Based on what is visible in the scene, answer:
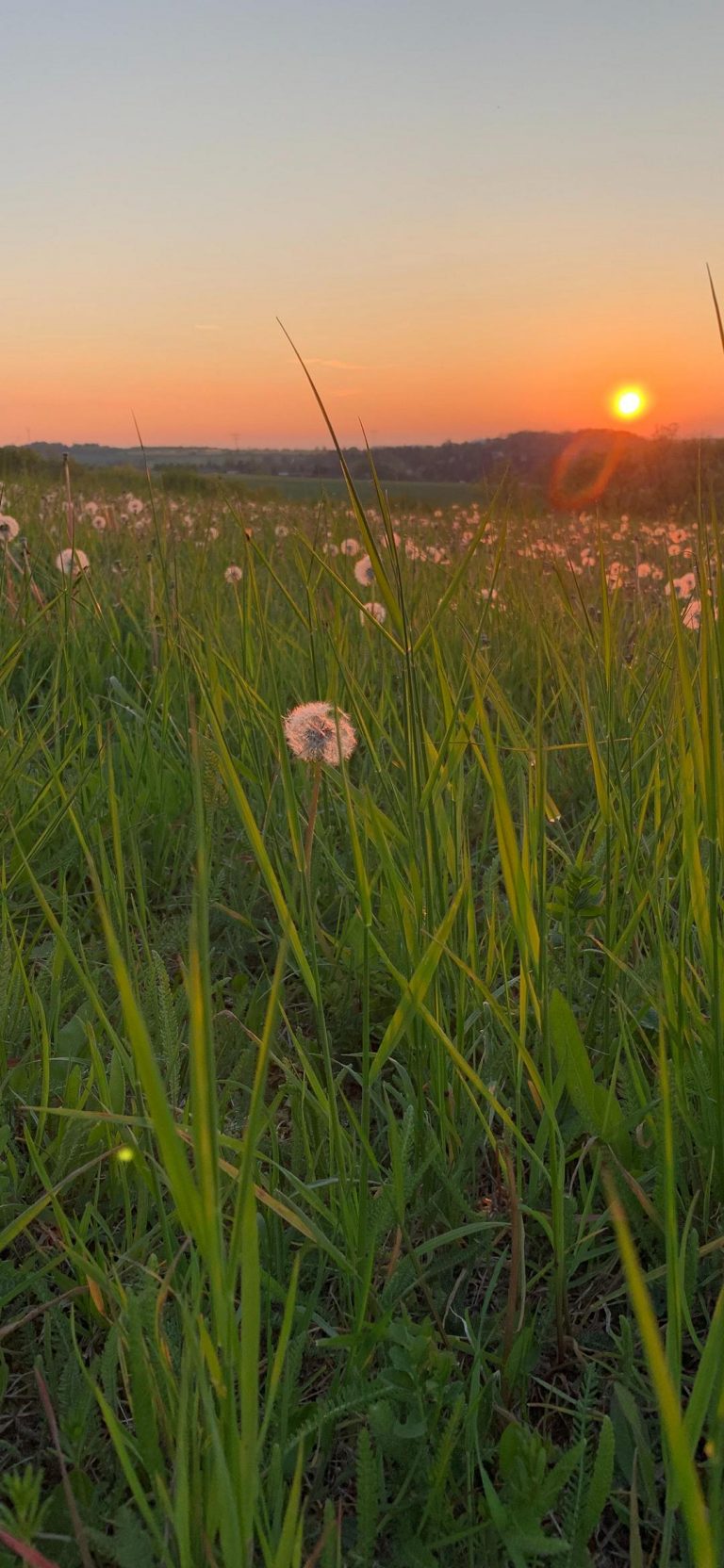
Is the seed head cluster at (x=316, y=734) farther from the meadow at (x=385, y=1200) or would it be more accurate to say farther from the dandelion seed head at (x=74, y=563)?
the dandelion seed head at (x=74, y=563)

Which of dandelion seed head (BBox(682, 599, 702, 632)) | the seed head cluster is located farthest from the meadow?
dandelion seed head (BBox(682, 599, 702, 632))

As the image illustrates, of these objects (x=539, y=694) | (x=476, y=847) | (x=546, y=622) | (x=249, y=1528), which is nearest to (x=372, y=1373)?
(x=249, y=1528)

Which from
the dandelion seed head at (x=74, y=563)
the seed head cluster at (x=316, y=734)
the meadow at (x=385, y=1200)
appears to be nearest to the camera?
the meadow at (x=385, y=1200)

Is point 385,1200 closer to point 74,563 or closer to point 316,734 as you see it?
point 316,734

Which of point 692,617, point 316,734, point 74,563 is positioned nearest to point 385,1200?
point 316,734

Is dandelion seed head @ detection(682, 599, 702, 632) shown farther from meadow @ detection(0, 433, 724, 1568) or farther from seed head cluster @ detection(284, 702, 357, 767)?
seed head cluster @ detection(284, 702, 357, 767)

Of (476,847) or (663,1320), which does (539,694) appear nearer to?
(663,1320)

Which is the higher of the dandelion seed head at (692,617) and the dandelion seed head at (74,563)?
the dandelion seed head at (74,563)

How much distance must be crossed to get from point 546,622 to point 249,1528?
271 centimetres

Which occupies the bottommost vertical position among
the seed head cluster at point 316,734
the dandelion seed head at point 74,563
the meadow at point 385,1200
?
the meadow at point 385,1200

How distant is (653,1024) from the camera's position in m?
1.50

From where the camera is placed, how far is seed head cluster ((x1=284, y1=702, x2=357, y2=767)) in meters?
1.42

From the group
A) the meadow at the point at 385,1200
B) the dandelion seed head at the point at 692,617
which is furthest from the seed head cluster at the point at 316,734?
the dandelion seed head at the point at 692,617

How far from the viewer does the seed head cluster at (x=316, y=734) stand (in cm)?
142
